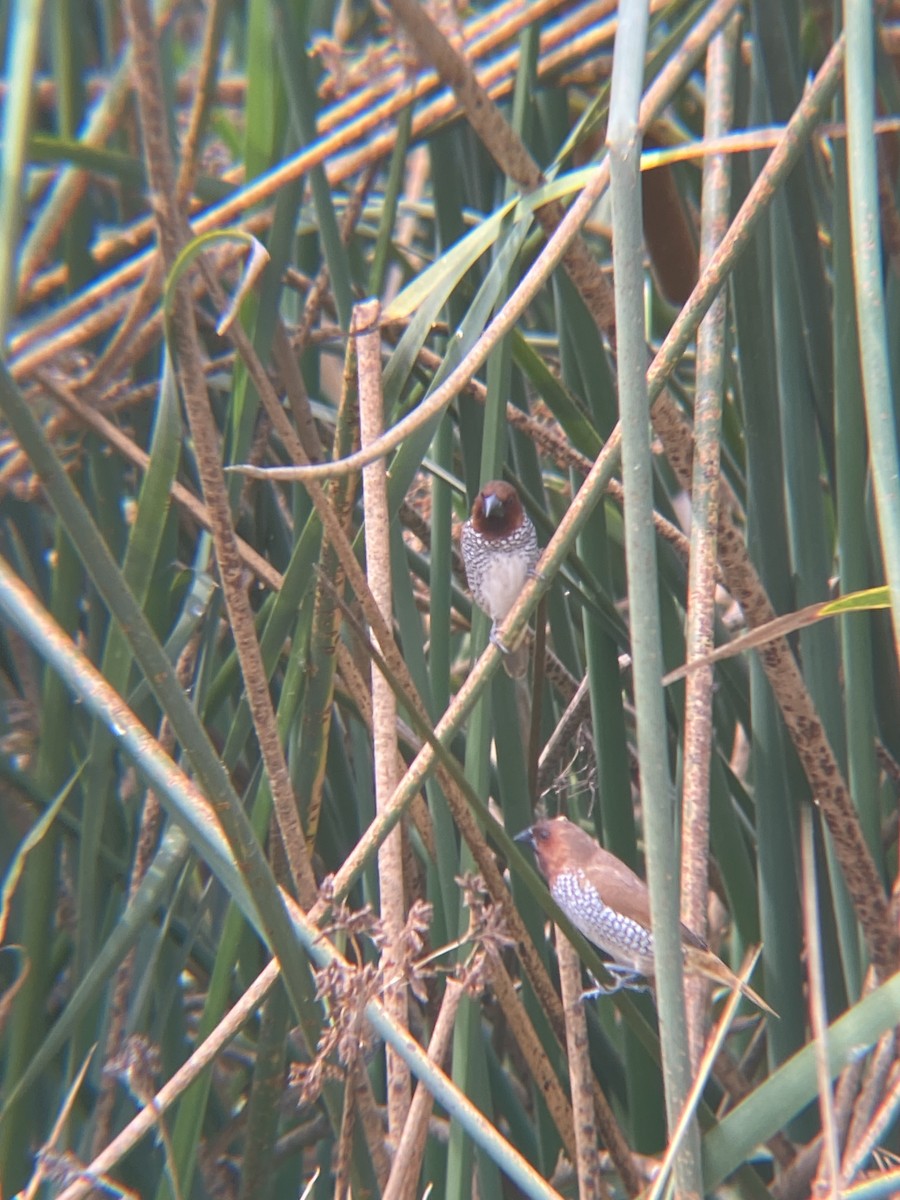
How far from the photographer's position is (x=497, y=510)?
2107mm

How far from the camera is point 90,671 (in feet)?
3.87

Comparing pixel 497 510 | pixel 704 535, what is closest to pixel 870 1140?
pixel 704 535

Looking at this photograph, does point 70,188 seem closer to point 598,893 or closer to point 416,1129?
point 416,1129

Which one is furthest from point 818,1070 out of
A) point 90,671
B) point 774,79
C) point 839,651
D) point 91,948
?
point 774,79

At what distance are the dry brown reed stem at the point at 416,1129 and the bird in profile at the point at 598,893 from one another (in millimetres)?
578

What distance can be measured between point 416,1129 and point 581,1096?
0.24 meters

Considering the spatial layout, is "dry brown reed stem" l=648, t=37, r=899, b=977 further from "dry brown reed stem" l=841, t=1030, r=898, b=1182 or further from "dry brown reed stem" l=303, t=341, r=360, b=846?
"dry brown reed stem" l=303, t=341, r=360, b=846

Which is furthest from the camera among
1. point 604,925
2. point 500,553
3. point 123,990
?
point 500,553

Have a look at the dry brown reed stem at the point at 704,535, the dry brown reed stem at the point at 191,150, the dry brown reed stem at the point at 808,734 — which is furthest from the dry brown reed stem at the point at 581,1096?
the dry brown reed stem at the point at 191,150

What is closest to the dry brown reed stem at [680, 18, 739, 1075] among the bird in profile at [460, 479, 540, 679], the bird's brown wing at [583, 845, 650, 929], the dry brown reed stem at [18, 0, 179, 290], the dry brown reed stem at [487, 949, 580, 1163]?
the dry brown reed stem at [487, 949, 580, 1163]

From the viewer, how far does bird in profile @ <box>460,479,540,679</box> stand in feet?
6.91

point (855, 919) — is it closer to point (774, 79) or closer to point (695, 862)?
point (695, 862)

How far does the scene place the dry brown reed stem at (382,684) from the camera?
4.75 feet

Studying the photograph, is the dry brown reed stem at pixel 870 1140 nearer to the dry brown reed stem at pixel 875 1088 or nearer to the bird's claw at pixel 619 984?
the dry brown reed stem at pixel 875 1088
